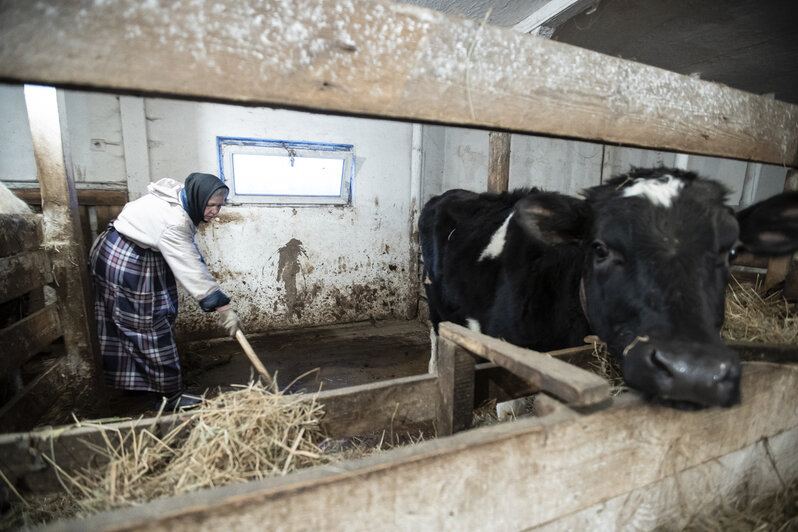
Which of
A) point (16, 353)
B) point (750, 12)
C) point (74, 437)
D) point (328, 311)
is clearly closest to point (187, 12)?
point (74, 437)

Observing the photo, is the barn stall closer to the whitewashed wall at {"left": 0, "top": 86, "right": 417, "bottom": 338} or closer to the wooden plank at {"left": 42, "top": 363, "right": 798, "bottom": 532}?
the wooden plank at {"left": 42, "top": 363, "right": 798, "bottom": 532}

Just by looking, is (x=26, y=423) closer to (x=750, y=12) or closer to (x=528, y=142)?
(x=750, y=12)

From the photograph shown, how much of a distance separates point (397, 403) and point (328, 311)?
4.79 m

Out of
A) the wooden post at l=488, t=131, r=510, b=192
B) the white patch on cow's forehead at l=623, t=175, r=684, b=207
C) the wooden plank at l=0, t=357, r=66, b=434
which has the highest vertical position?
the wooden post at l=488, t=131, r=510, b=192

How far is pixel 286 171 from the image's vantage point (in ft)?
18.5

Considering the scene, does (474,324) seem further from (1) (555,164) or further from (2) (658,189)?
(1) (555,164)

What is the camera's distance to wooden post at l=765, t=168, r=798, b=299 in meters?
2.45

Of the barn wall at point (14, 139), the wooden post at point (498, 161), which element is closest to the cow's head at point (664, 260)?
the wooden post at point (498, 161)

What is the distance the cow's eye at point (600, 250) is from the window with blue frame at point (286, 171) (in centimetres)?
475

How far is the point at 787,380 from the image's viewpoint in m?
1.40

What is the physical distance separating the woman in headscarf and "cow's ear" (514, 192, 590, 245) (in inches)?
88.3

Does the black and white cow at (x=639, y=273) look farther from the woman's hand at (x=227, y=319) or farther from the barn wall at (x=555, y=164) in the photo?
the barn wall at (x=555, y=164)

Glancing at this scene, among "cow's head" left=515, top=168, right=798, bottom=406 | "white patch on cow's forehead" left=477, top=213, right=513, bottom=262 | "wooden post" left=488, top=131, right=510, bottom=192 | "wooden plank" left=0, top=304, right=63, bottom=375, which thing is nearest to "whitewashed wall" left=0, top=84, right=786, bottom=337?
"wooden post" left=488, top=131, right=510, bottom=192

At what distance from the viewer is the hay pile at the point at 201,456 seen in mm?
1072
